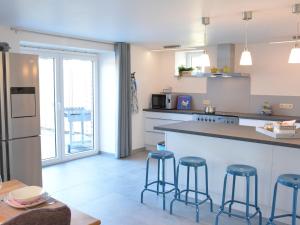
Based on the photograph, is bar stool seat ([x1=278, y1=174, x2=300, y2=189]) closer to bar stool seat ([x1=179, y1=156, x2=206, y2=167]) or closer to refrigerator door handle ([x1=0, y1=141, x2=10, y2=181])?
bar stool seat ([x1=179, y1=156, x2=206, y2=167])

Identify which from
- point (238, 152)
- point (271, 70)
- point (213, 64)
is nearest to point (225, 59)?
point (213, 64)

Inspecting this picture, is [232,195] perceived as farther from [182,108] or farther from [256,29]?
[182,108]

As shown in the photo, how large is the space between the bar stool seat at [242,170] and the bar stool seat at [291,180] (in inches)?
11.6

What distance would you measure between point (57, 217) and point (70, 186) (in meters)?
3.41

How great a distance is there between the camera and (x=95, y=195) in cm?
411

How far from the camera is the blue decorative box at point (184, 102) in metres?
6.71

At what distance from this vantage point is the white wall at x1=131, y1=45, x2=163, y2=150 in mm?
6379

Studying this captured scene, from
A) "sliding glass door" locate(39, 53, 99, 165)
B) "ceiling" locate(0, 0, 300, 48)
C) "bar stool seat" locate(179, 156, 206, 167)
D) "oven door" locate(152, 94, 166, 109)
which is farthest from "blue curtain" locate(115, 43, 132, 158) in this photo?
"bar stool seat" locate(179, 156, 206, 167)

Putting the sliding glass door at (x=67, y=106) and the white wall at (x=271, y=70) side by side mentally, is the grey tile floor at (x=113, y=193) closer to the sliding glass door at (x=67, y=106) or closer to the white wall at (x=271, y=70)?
the sliding glass door at (x=67, y=106)

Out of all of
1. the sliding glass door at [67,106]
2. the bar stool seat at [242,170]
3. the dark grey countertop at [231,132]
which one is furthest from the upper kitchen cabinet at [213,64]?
the bar stool seat at [242,170]

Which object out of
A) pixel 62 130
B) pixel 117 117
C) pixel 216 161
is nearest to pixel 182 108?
pixel 117 117

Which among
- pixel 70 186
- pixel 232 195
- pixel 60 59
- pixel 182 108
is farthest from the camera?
pixel 182 108

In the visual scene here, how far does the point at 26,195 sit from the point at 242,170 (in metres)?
2.20

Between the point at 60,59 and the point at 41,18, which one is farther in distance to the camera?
the point at 60,59
